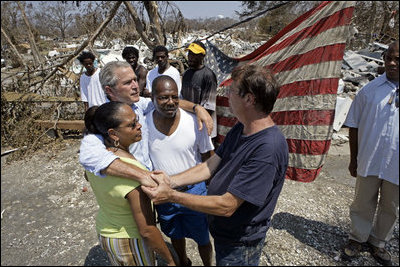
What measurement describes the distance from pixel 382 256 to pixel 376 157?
107cm

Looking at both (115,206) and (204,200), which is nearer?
(204,200)

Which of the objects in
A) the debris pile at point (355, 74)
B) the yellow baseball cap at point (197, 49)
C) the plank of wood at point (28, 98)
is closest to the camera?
the yellow baseball cap at point (197, 49)

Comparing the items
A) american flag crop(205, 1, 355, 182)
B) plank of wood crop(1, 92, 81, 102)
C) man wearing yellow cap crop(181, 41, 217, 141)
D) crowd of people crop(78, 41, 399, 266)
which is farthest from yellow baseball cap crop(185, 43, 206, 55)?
plank of wood crop(1, 92, 81, 102)

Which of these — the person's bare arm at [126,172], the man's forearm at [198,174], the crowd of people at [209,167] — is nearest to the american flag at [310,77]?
the crowd of people at [209,167]

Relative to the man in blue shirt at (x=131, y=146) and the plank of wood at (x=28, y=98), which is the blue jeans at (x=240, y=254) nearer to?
the man in blue shirt at (x=131, y=146)

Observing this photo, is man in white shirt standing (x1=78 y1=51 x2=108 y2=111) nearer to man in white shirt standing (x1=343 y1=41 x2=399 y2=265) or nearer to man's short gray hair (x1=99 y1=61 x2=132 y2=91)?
man's short gray hair (x1=99 y1=61 x2=132 y2=91)

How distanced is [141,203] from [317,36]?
2322 millimetres

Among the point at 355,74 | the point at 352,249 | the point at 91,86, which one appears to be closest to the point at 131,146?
the point at 352,249

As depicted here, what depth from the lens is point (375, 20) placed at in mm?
11469

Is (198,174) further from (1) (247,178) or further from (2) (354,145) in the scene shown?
(2) (354,145)

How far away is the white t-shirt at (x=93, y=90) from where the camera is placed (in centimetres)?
427

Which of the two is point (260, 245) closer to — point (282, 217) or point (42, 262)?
point (282, 217)

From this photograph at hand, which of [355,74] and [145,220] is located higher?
[355,74]

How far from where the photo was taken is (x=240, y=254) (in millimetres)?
1634
